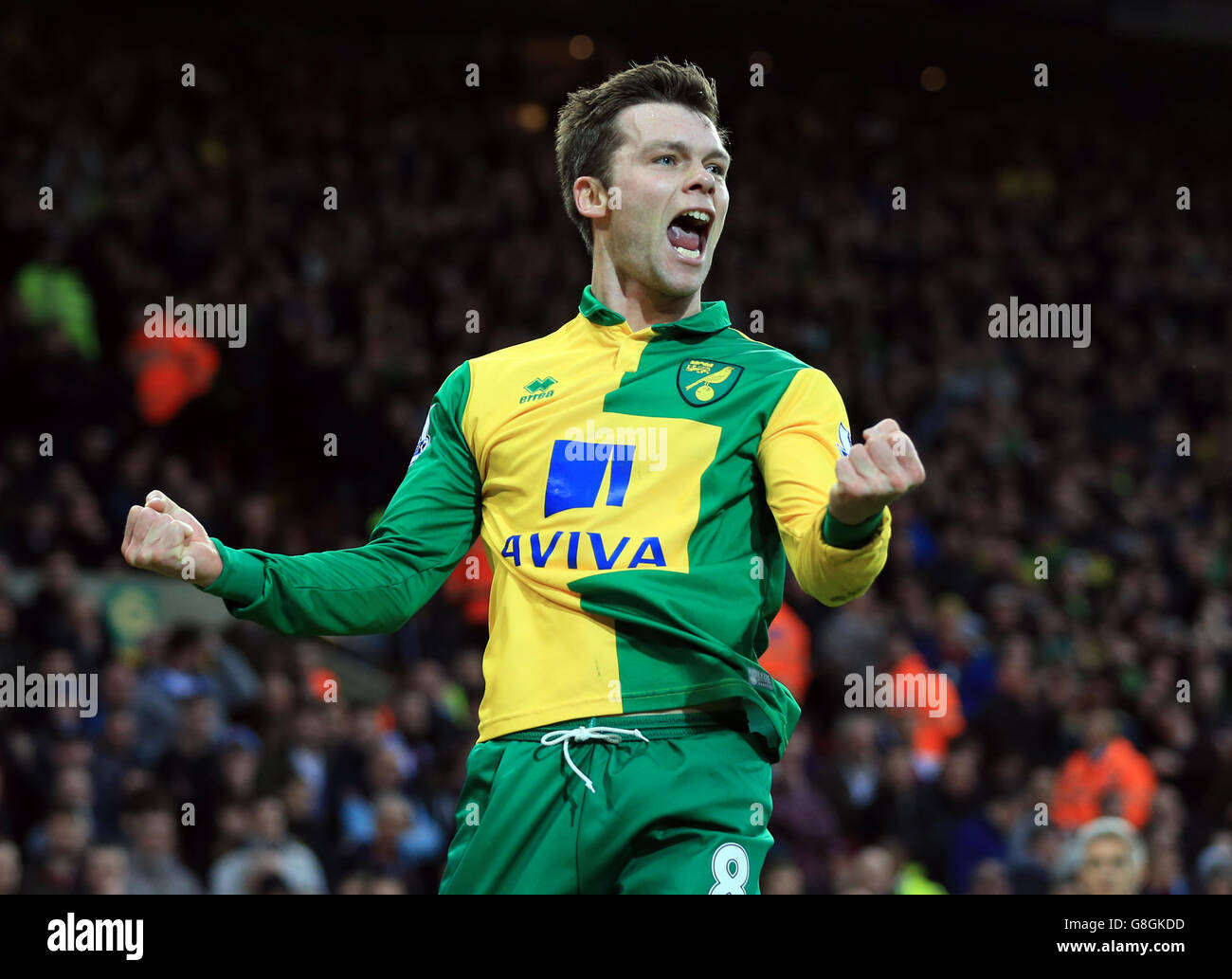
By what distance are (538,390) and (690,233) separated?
47cm

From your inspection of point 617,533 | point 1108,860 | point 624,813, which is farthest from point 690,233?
point 1108,860

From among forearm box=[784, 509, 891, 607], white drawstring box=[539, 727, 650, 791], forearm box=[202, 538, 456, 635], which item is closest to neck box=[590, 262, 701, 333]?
forearm box=[202, 538, 456, 635]

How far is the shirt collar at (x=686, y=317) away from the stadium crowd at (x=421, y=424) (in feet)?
14.3

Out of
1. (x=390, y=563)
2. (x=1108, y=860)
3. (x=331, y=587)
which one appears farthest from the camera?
(x=1108, y=860)

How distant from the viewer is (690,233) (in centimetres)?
346

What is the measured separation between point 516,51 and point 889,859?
10.5 meters

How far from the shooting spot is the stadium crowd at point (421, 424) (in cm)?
826

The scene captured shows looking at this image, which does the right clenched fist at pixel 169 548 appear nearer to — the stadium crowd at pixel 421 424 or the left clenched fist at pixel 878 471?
the left clenched fist at pixel 878 471

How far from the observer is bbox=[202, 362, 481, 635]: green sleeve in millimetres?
3102

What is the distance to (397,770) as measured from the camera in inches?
332

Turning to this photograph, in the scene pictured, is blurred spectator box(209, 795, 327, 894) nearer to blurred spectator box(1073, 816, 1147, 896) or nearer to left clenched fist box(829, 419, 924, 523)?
blurred spectator box(1073, 816, 1147, 896)

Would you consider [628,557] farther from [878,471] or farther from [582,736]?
[878,471]

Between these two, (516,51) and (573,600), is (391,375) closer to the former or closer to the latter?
(516,51)

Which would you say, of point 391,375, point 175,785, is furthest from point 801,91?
point 175,785
